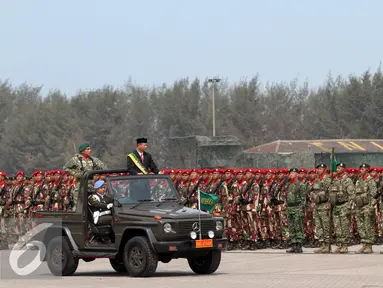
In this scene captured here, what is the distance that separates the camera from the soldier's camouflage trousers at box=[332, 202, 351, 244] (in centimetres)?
2373

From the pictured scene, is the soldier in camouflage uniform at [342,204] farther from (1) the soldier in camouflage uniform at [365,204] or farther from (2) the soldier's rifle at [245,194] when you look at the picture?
(2) the soldier's rifle at [245,194]

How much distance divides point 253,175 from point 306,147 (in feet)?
50.2

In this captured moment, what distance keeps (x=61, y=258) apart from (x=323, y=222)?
721 centimetres

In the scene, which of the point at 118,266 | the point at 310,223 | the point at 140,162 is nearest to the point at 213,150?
the point at 310,223

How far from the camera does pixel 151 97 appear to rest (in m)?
79.1

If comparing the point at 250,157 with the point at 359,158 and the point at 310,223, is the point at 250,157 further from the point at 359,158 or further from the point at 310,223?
the point at 310,223

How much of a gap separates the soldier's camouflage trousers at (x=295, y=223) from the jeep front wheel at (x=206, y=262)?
5868mm

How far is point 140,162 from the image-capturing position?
19688mm

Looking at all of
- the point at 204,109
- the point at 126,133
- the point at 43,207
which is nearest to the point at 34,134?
the point at 126,133

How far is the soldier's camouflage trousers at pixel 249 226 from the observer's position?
26.2 metres

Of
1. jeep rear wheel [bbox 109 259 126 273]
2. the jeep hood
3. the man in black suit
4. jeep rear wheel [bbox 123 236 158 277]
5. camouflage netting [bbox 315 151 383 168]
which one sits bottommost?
jeep rear wheel [bbox 109 259 126 273]

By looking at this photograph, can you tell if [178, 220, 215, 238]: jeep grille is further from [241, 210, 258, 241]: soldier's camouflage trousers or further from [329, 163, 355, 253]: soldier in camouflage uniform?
[241, 210, 258, 241]: soldier's camouflage trousers

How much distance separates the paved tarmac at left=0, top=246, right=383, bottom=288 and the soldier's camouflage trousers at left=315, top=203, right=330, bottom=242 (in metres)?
0.71

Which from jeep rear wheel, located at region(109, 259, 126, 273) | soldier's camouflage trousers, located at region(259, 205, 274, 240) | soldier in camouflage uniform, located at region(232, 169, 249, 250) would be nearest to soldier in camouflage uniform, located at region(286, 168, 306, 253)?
soldier's camouflage trousers, located at region(259, 205, 274, 240)
